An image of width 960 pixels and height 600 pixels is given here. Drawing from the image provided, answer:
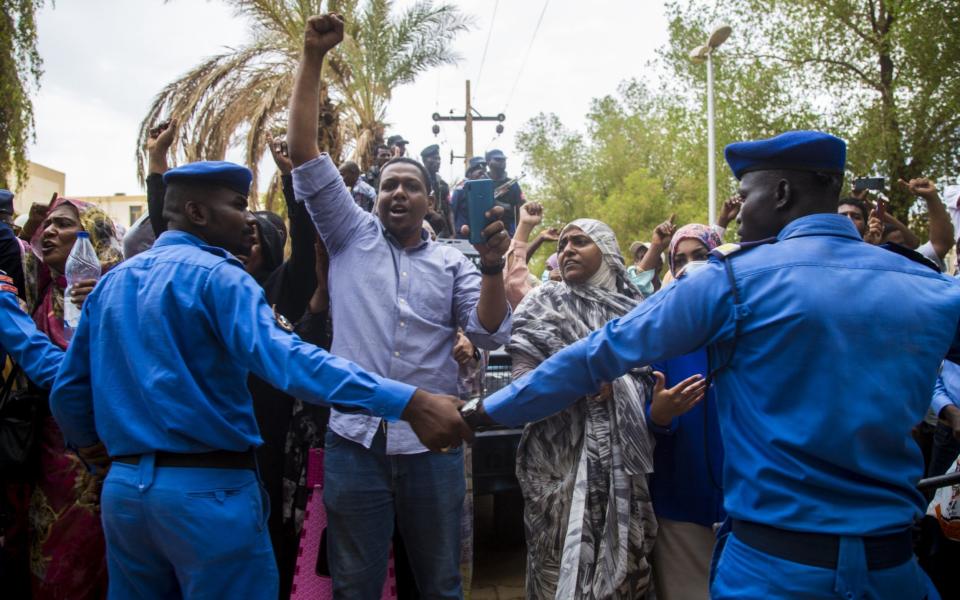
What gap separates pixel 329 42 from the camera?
9.69 ft

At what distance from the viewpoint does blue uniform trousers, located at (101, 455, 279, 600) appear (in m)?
2.09

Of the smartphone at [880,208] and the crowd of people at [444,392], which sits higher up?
the smartphone at [880,208]

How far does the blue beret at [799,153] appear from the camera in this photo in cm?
206

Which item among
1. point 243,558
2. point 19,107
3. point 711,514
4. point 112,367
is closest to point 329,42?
point 112,367

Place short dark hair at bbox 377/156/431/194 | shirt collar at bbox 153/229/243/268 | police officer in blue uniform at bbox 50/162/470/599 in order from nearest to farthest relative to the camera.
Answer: police officer in blue uniform at bbox 50/162/470/599 < shirt collar at bbox 153/229/243/268 < short dark hair at bbox 377/156/431/194

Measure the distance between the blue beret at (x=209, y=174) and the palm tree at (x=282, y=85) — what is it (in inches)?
297

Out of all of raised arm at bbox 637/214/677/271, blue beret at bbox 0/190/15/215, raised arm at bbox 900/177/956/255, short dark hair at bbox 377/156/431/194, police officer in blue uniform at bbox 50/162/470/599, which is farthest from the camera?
raised arm at bbox 637/214/677/271

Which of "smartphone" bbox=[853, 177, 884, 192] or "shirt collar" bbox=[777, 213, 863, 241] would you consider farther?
"smartphone" bbox=[853, 177, 884, 192]

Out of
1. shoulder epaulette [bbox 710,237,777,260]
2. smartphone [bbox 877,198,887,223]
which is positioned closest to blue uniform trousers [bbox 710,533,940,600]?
shoulder epaulette [bbox 710,237,777,260]

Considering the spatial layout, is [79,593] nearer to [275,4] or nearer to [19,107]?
[275,4]

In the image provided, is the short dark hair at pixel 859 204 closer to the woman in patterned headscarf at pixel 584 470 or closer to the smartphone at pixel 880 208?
the smartphone at pixel 880 208

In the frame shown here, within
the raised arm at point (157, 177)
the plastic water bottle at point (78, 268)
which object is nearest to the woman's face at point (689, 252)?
the raised arm at point (157, 177)

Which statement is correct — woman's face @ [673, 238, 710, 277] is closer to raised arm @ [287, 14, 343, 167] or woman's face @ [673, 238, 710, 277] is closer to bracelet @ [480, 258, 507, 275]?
bracelet @ [480, 258, 507, 275]

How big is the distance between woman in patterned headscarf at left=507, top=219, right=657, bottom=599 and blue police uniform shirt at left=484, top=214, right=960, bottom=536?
3.81 feet
